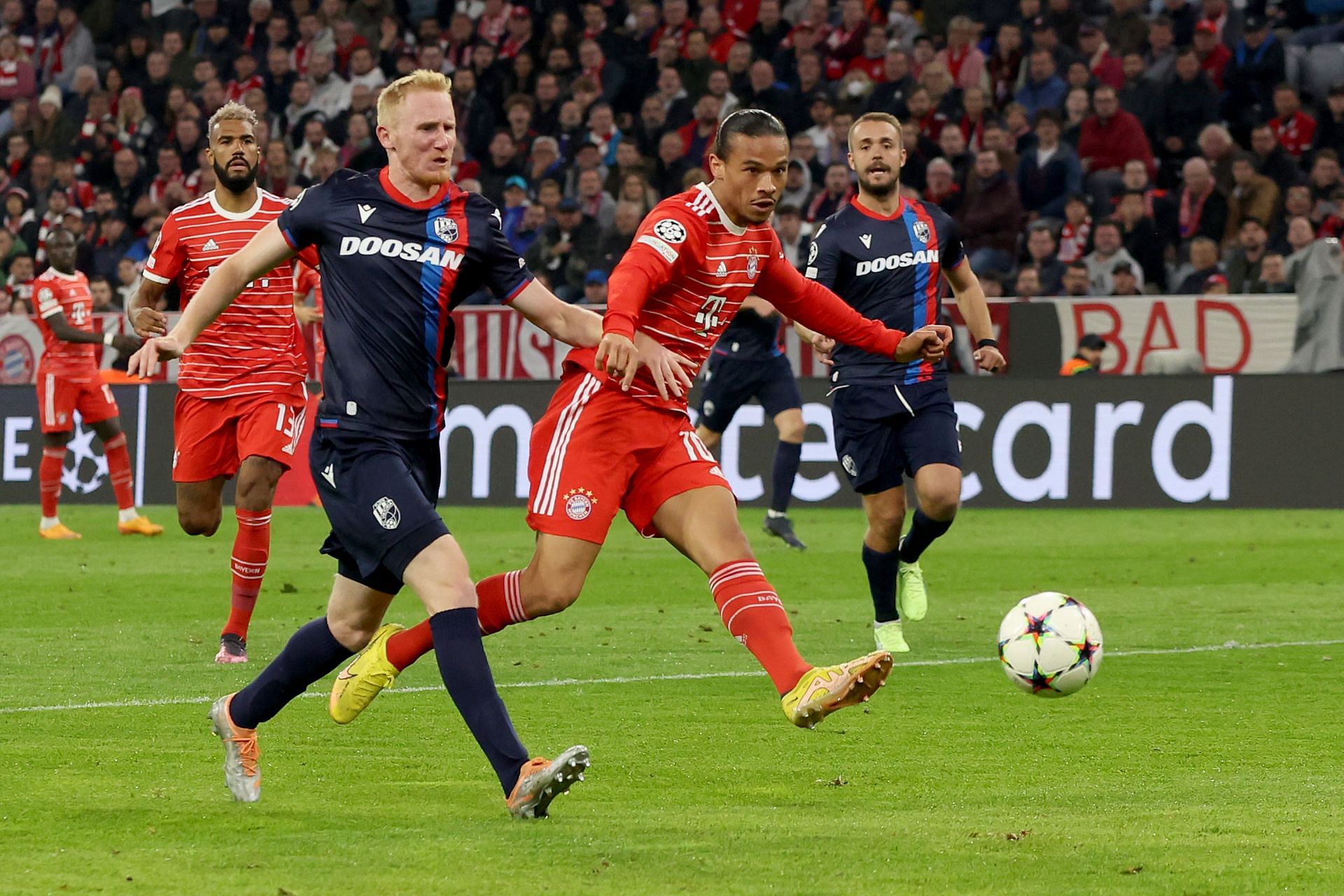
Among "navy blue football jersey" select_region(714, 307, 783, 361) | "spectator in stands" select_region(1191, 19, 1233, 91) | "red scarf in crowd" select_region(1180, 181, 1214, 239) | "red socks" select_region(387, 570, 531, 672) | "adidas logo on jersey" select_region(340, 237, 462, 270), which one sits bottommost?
"red socks" select_region(387, 570, 531, 672)

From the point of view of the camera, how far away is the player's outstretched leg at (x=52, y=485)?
51.0ft

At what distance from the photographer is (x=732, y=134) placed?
20.3 ft

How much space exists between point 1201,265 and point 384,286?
43.6 ft

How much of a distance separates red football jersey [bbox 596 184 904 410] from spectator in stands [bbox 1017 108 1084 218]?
42.2 feet

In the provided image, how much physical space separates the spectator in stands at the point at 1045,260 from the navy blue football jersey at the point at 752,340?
151 inches

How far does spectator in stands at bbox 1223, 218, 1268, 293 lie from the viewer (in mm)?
17312

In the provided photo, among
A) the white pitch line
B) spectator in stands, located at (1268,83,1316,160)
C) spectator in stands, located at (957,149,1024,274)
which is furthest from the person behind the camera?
spectator in stands, located at (1268,83,1316,160)

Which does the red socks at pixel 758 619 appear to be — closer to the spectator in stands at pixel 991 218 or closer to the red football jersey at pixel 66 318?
the red football jersey at pixel 66 318

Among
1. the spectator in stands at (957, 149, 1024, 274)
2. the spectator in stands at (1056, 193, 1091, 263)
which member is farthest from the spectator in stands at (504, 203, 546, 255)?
the spectator in stands at (1056, 193, 1091, 263)

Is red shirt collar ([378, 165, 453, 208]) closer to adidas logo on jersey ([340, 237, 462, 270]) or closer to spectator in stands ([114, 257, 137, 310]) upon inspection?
adidas logo on jersey ([340, 237, 462, 270])

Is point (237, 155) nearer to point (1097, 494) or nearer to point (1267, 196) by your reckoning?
point (1097, 494)

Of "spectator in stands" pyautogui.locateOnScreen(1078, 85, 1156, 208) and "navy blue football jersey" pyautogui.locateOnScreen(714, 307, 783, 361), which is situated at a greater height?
"spectator in stands" pyautogui.locateOnScreen(1078, 85, 1156, 208)

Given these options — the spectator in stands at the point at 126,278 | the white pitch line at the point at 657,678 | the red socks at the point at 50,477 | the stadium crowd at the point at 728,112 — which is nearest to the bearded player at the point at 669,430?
the white pitch line at the point at 657,678

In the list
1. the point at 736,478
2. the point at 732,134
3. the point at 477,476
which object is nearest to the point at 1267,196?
the point at 736,478
